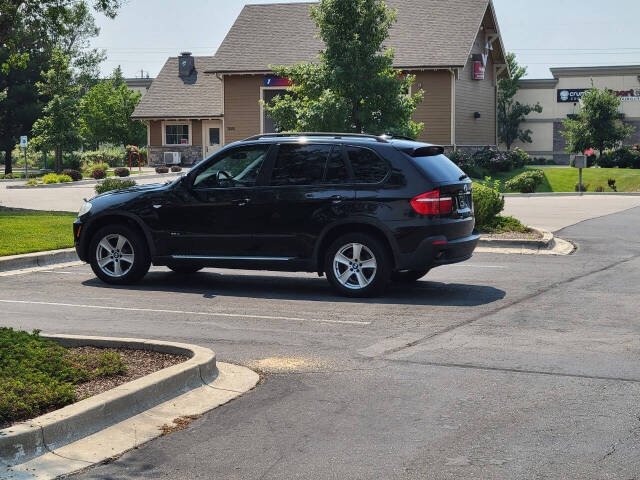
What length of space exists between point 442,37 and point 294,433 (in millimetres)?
42337

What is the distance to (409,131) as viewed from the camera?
94.8 feet

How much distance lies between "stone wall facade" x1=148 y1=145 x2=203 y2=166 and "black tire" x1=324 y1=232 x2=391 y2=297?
48.0m

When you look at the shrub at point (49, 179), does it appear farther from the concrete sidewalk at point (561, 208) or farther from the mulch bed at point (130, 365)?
the mulch bed at point (130, 365)

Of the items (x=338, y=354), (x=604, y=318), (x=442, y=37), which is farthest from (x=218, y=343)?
(x=442, y=37)

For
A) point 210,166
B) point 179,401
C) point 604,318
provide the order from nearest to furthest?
point 179,401 < point 604,318 < point 210,166

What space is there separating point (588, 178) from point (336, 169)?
112 feet

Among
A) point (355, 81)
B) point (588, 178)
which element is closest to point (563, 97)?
point (588, 178)

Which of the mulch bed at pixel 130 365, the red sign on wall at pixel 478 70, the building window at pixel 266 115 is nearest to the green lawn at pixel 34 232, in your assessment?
the mulch bed at pixel 130 365

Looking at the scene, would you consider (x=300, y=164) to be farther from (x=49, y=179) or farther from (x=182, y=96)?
(x=182, y=96)

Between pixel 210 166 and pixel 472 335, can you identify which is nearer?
pixel 472 335

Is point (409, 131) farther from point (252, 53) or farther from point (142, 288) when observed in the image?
point (252, 53)

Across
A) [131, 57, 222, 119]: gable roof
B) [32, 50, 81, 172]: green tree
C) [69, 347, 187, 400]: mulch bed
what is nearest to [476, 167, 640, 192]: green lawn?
[131, 57, 222, 119]: gable roof

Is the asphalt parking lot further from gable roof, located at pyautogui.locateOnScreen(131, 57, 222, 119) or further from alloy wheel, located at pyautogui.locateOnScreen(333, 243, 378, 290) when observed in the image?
gable roof, located at pyautogui.locateOnScreen(131, 57, 222, 119)

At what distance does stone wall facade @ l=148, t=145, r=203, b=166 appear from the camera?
5972 cm
